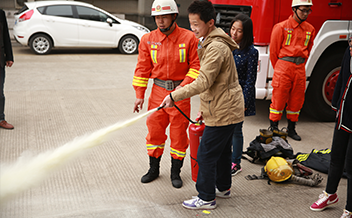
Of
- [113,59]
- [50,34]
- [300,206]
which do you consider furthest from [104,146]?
[50,34]

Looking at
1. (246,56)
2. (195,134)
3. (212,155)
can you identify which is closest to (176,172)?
(195,134)

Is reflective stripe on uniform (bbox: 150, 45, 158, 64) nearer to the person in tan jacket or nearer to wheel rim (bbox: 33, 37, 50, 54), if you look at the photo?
the person in tan jacket

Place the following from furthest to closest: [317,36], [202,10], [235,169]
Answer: [317,36] < [235,169] < [202,10]

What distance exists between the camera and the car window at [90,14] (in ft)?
41.0

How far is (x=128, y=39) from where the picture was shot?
1323cm

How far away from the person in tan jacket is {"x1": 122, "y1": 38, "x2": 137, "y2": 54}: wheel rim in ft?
34.3

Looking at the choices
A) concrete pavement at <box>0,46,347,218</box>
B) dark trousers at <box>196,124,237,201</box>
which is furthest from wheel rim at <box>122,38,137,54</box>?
dark trousers at <box>196,124,237,201</box>

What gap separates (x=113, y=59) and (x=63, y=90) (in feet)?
14.7

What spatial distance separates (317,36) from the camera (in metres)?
5.79

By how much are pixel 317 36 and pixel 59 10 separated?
9490 mm

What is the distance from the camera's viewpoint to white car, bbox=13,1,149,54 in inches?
471

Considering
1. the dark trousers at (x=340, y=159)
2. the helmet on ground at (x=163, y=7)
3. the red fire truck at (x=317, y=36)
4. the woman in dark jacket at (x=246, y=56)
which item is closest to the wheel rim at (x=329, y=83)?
the red fire truck at (x=317, y=36)

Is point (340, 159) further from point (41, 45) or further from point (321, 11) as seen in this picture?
point (41, 45)

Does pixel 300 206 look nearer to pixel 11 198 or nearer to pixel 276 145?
pixel 276 145
